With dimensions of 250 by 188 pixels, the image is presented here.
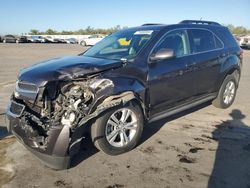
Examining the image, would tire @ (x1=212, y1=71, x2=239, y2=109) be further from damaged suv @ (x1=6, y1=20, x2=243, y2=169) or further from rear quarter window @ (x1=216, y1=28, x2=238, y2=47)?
damaged suv @ (x1=6, y1=20, x2=243, y2=169)

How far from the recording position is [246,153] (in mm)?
4656

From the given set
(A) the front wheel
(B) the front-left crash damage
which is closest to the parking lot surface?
(B) the front-left crash damage

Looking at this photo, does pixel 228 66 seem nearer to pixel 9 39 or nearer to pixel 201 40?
pixel 201 40

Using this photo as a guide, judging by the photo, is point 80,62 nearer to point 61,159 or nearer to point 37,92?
point 37,92

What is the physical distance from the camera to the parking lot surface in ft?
12.6

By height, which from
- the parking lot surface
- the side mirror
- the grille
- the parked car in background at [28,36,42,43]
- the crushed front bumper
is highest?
the side mirror

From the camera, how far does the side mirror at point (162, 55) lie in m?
4.98

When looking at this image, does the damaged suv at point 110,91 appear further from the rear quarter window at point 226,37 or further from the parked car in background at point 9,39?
the parked car in background at point 9,39

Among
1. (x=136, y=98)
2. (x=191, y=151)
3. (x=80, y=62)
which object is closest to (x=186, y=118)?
(x=191, y=151)

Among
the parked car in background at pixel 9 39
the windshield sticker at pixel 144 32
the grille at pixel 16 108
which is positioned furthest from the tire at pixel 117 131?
the parked car in background at pixel 9 39

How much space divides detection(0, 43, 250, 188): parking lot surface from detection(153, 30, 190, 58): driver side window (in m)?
1.42

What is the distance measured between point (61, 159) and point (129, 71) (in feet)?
5.36

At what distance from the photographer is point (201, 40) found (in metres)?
6.23

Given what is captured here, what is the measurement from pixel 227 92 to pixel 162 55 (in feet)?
9.54
